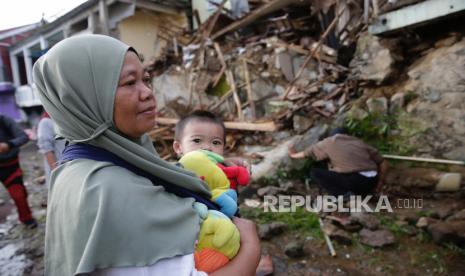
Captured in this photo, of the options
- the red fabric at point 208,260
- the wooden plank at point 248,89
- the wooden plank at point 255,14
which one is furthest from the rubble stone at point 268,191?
the wooden plank at point 255,14

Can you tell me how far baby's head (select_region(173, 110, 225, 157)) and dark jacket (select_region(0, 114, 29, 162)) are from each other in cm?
322

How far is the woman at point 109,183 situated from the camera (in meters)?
0.93

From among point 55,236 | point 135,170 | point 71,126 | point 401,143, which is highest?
point 71,126

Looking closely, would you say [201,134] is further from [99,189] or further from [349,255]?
[349,255]

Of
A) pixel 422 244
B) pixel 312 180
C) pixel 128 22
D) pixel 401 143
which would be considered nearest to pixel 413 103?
pixel 401 143

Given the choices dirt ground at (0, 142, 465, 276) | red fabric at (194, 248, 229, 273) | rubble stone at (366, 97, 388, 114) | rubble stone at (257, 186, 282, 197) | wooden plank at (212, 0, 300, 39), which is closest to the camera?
red fabric at (194, 248, 229, 273)

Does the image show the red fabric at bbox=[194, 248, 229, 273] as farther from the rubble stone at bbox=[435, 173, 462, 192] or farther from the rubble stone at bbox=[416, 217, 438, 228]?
the rubble stone at bbox=[435, 173, 462, 192]

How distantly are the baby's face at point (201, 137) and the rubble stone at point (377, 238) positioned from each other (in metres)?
2.55

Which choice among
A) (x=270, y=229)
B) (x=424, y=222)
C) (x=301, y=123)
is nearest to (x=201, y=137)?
(x=270, y=229)

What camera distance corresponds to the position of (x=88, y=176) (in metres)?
0.97

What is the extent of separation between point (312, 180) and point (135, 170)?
15.6 ft

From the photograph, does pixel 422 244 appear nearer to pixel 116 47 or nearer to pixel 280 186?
pixel 280 186

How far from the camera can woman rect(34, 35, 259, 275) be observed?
0.93 meters

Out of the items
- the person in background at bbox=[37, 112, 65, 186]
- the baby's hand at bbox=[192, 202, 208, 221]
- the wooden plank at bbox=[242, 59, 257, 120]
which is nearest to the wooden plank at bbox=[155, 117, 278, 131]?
the wooden plank at bbox=[242, 59, 257, 120]
